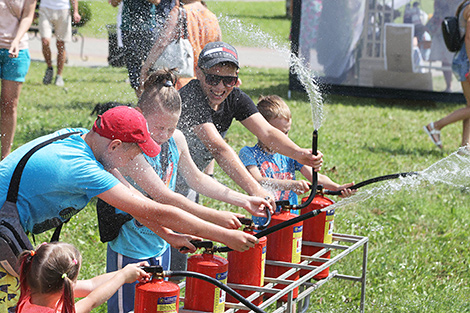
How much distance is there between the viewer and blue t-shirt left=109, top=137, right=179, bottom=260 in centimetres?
296

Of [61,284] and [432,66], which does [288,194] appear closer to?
[61,284]

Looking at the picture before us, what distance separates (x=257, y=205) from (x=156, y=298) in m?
0.99

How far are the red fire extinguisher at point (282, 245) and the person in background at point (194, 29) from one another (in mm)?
1430

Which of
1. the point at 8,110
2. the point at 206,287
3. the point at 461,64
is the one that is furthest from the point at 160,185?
the point at 461,64

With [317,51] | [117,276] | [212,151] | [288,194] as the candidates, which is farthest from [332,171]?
[317,51]

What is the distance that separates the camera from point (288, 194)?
376cm

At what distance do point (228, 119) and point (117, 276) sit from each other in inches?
63.2

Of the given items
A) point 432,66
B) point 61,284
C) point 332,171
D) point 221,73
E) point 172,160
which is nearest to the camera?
point 61,284

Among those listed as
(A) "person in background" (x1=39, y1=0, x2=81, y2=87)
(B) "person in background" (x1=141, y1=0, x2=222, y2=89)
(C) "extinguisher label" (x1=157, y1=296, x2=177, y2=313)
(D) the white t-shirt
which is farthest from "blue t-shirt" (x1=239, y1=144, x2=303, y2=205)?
(D) the white t-shirt

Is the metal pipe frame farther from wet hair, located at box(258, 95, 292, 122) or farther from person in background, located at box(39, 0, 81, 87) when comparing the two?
person in background, located at box(39, 0, 81, 87)

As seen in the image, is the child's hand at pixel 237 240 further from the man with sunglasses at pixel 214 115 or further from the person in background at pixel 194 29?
the person in background at pixel 194 29

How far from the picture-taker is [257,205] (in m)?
3.07

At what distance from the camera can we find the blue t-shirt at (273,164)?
12.2ft

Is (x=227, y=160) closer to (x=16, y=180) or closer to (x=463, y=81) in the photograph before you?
(x=16, y=180)
